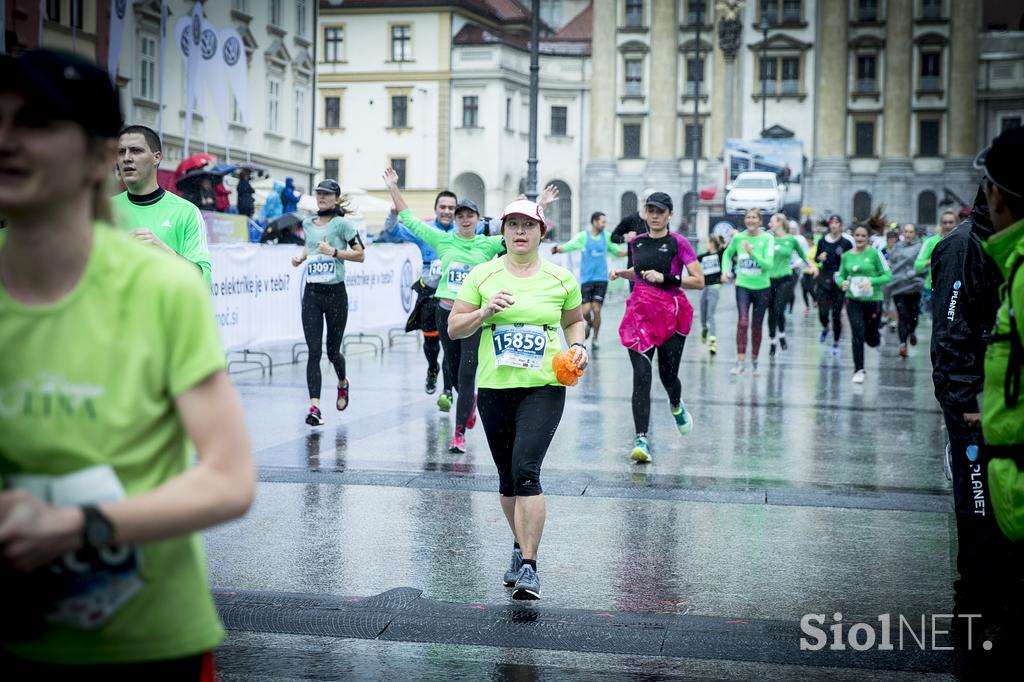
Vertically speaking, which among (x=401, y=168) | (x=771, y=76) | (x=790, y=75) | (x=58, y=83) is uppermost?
(x=790, y=75)

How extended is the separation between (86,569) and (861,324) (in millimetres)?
15342

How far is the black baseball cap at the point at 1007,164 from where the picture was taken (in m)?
3.40

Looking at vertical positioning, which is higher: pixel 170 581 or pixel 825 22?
pixel 825 22

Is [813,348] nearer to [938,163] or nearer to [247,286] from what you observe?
[247,286]

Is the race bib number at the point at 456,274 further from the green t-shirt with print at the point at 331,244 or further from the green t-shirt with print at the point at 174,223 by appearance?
the green t-shirt with print at the point at 174,223

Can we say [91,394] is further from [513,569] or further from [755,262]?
[755,262]

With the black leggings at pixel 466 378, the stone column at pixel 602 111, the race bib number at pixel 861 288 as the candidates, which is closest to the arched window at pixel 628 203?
the stone column at pixel 602 111

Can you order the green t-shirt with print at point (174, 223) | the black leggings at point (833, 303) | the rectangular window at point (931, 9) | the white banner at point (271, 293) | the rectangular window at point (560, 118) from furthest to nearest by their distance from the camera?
the rectangular window at point (560, 118) < the rectangular window at point (931, 9) < the black leggings at point (833, 303) < the white banner at point (271, 293) < the green t-shirt with print at point (174, 223)

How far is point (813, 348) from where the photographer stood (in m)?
22.5

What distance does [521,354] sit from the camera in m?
6.47

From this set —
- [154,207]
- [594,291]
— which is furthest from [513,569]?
[594,291]

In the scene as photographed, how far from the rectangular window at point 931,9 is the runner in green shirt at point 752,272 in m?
70.3

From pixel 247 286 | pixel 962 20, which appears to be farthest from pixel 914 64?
pixel 247 286

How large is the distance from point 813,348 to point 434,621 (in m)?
17.6
